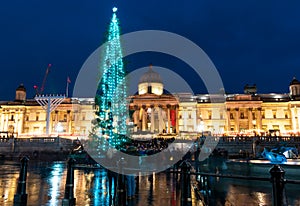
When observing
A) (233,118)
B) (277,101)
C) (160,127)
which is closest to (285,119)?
(277,101)

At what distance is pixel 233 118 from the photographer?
68250 millimetres

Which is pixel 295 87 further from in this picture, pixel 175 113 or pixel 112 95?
pixel 112 95

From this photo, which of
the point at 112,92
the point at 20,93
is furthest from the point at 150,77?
the point at 112,92

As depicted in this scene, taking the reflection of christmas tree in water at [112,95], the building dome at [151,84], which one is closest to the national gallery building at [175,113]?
the building dome at [151,84]

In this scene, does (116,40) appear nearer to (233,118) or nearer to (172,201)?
(172,201)

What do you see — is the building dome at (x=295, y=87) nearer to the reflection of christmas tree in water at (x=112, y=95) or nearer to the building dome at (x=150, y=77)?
the building dome at (x=150, y=77)

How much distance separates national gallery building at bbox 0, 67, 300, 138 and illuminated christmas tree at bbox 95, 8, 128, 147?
125 ft

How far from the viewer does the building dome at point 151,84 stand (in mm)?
72812

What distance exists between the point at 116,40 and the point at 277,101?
5926 centimetres

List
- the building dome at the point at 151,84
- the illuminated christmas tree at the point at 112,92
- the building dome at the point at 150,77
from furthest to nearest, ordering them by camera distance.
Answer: the building dome at the point at 150,77 < the building dome at the point at 151,84 < the illuminated christmas tree at the point at 112,92

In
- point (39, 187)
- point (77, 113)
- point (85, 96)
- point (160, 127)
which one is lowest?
point (39, 187)

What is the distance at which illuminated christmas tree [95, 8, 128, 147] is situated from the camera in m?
21.9

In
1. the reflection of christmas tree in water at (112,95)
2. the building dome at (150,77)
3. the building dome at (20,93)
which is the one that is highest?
the building dome at (150,77)

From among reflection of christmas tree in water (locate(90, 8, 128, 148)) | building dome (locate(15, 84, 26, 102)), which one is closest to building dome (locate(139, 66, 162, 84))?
building dome (locate(15, 84, 26, 102))
